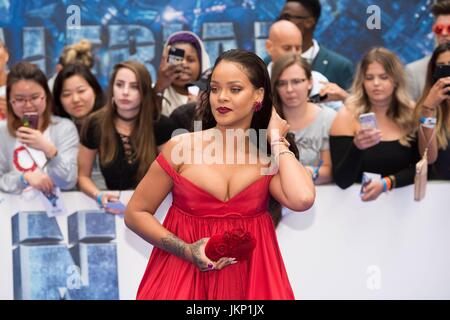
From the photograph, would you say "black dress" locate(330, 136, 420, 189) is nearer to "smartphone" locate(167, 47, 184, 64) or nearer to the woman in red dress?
"smartphone" locate(167, 47, 184, 64)

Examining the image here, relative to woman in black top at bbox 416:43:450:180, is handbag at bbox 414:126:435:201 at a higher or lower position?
lower

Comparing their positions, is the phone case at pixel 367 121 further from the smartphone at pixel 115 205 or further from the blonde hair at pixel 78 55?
the blonde hair at pixel 78 55

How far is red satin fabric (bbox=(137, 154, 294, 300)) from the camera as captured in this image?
13.5ft

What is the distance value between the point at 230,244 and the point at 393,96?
2.84 meters

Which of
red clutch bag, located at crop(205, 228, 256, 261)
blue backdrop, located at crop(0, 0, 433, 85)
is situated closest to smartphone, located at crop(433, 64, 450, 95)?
blue backdrop, located at crop(0, 0, 433, 85)

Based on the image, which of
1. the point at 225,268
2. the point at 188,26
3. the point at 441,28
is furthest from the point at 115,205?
the point at 441,28

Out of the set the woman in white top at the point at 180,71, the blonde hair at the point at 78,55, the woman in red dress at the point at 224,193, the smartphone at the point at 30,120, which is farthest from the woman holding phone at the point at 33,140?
the woman in red dress at the point at 224,193

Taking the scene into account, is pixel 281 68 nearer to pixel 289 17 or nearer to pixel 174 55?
pixel 174 55

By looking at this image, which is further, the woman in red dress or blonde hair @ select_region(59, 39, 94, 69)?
blonde hair @ select_region(59, 39, 94, 69)

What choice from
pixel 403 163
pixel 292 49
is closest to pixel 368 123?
pixel 403 163

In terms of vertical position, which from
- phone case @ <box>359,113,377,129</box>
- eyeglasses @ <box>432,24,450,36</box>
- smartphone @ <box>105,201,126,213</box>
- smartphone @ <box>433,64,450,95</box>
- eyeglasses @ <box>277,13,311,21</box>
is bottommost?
smartphone @ <box>105,201,126,213</box>

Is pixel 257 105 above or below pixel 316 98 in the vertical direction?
above

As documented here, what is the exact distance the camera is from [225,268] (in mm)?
4164
